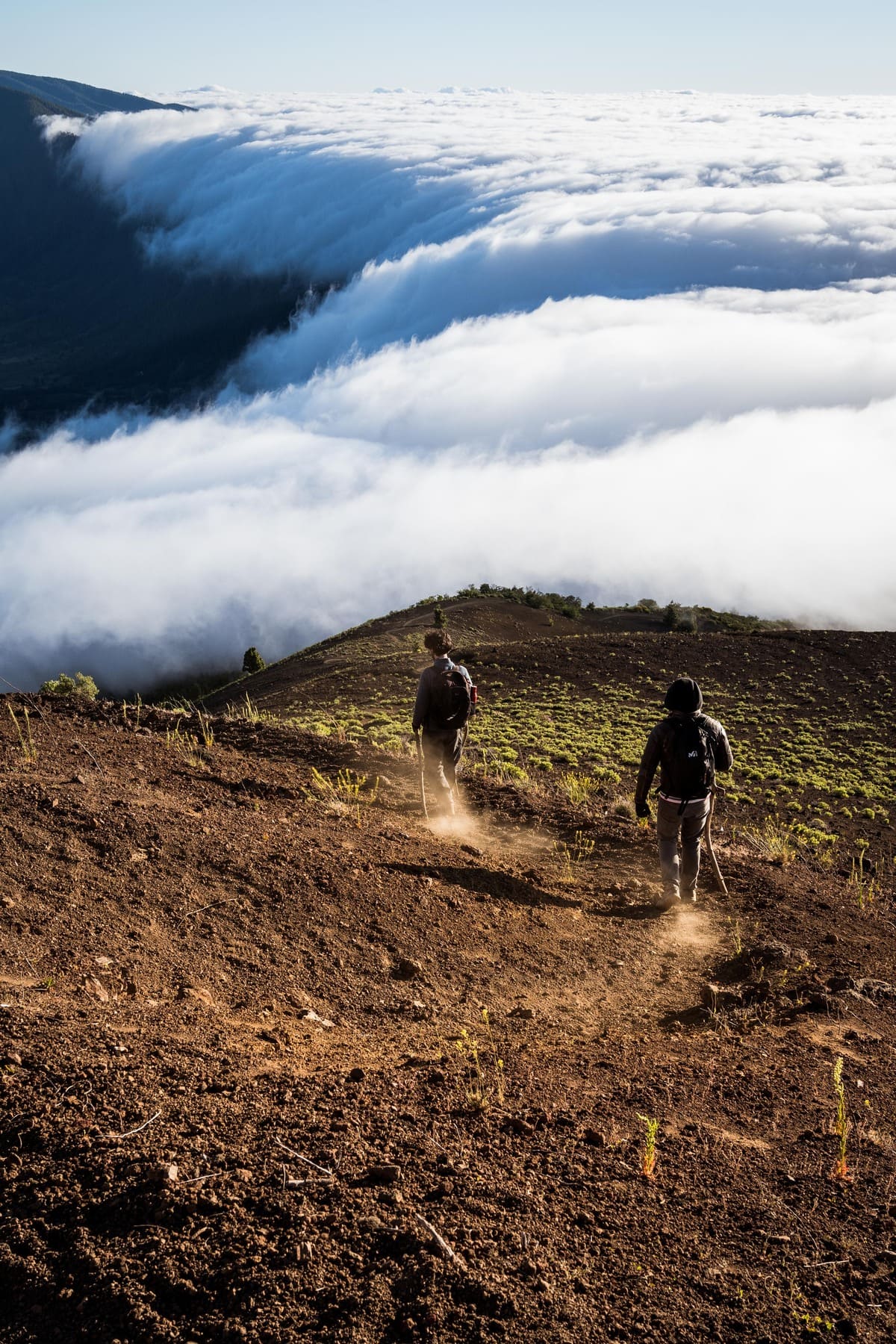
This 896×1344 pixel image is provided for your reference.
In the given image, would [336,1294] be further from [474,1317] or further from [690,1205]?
[690,1205]

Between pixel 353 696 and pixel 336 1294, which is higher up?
pixel 336 1294

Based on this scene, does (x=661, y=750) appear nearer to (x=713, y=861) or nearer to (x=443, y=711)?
(x=713, y=861)

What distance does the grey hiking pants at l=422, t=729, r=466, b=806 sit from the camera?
795cm

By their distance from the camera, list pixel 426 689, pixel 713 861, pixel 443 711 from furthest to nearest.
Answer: pixel 443 711, pixel 426 689, pixel 713 861

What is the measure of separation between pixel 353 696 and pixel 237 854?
15.2 meters

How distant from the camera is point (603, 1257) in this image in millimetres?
2906

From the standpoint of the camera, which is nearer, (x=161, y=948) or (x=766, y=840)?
(x=161, y=948)

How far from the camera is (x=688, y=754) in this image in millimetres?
6488

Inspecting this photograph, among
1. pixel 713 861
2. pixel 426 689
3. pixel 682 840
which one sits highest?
pixel 426 689

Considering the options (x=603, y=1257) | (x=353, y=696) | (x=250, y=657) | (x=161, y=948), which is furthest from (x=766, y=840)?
(x=250, y=657)

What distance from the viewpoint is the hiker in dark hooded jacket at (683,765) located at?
6469 mm

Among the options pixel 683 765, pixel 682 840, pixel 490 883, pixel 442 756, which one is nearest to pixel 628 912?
pixel 682 840

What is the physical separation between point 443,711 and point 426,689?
9.3 inches

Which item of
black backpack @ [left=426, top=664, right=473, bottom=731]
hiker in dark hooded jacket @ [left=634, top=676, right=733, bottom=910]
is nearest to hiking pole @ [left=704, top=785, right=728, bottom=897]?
hiker in dark hooded jacket @ [left=634, top=676, right=733, bottom=910]
